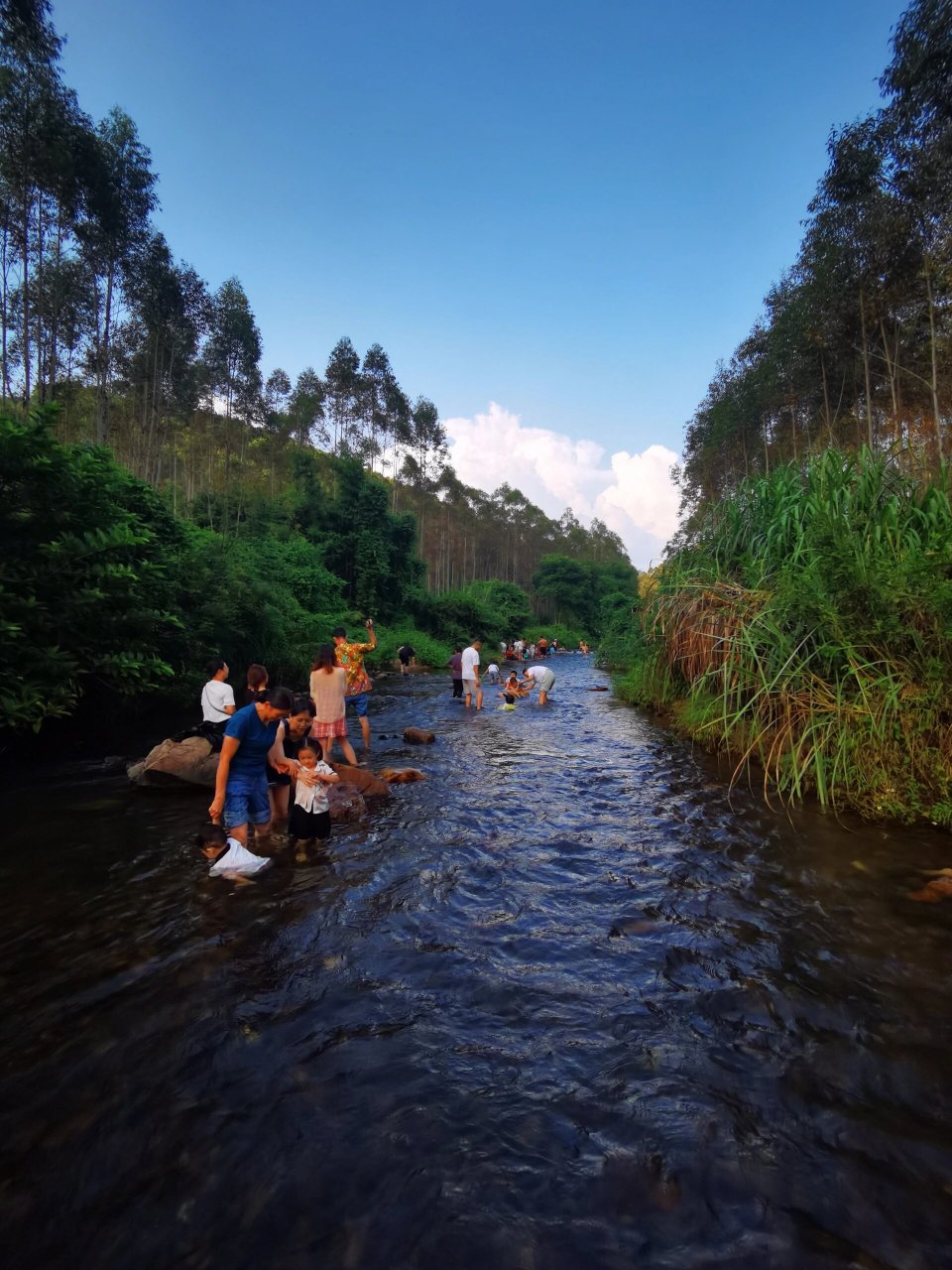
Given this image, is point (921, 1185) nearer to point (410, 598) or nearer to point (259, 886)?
point (259, 886)

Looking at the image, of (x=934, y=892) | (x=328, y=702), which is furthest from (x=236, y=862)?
(x=934, y=892)

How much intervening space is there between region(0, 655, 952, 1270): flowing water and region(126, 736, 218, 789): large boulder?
5.75 feet

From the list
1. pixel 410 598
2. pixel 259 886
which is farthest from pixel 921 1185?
pixel 410 598

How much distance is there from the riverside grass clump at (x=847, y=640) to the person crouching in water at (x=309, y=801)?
4257mm

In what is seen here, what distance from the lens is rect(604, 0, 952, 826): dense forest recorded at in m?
5.73

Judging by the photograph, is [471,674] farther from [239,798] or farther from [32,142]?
[32,142]

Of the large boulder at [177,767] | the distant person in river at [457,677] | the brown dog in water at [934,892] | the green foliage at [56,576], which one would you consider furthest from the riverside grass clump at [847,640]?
the distant person in river at [457,677]

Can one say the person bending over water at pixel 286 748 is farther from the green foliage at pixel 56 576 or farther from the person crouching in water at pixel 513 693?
the person crouching in water at pixel 513 693

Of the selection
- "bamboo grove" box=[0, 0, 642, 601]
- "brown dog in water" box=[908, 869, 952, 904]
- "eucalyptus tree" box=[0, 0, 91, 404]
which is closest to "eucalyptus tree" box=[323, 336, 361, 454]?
"bamboo grove" box=[0, 0, 642, 601]

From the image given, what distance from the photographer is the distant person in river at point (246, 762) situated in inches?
190

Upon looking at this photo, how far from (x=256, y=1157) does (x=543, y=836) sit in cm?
389

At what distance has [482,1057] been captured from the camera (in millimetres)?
2949

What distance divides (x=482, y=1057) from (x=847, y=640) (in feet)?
17.6

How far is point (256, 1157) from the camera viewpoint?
94.5 inches
